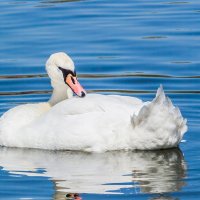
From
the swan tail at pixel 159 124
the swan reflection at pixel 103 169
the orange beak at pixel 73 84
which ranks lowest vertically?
the swan reflection at pixel 103 169

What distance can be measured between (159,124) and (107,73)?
402 centimetres

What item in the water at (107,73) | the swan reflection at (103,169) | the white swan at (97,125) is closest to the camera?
the swan reflection at (103,169)

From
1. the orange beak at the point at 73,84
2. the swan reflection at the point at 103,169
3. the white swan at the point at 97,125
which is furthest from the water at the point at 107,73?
the orange beak at the point at 73,84

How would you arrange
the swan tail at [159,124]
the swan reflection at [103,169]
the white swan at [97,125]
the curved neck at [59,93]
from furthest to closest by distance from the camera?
1. the curved neck at [59,93]
2. the white swan at [97,125]
3. the swan tail at [159,124]
4. the swan reflection at [103,169]

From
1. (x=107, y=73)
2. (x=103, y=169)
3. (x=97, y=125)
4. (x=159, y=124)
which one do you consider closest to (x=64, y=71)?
(x=97, y=125)

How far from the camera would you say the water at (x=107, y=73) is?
1130 cm

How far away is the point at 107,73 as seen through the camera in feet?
53.1

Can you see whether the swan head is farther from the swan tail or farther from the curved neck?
the swan tail

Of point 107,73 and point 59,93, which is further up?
point 107,73

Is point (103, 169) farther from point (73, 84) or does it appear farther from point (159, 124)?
point (73, 84)

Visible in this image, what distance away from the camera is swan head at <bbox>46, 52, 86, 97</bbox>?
13.1m

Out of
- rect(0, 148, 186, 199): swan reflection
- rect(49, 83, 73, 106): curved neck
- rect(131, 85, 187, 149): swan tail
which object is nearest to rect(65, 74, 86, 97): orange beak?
rect(49, 83, 73, 106): curved neck

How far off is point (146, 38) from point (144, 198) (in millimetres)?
7732

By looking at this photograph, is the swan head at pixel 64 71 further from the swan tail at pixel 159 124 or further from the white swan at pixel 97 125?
the swan tail at pixel 159 124
